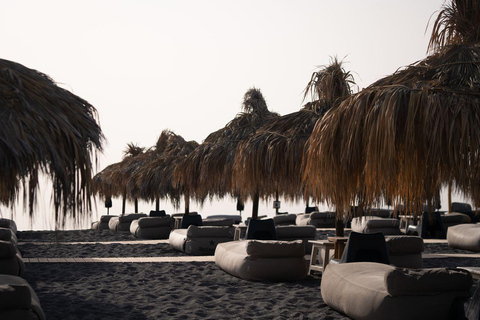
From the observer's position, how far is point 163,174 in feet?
66.4

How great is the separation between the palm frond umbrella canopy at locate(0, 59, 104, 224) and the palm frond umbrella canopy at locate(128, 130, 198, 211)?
543 inches

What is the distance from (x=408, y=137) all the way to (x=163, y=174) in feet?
50.2

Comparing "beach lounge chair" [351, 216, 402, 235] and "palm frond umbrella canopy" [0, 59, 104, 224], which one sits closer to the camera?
"palm frond umbrella canopy" [0, 59, 104, 224]

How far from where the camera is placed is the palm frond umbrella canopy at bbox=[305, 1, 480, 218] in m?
5.47

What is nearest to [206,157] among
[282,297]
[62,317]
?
[282,297]

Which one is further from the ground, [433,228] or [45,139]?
[45,139]

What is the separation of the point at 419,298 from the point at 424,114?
5.57 feet

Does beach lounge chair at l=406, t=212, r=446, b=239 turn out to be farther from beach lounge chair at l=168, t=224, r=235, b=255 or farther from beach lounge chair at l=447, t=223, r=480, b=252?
beach lounge chair at l=168, t=224, r=235, b=255

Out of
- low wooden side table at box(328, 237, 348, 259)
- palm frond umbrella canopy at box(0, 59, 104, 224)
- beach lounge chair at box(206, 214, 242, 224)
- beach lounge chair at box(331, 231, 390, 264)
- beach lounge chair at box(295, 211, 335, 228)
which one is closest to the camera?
palm frond umbrella canopy at box(0, 59, 104, 224)

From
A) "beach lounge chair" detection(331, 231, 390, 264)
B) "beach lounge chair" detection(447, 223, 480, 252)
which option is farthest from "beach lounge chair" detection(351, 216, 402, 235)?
"beach lounge chair" detection(331, 231, 390, 264)

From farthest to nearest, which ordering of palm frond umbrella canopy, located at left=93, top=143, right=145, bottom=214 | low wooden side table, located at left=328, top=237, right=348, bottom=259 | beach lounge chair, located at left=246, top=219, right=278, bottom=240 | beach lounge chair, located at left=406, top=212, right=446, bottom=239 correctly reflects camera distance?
1. palm frond umbrella canopy, located at left=93, top=143, right=145, bottom=214
2. beach lounge chair, located at left=406, top=212, right=446, bottom=239
3. beach lounge chair, located at left=246, top=219, right=278, bottom=240
4. low wooden side table, located at left=328, top=237, right=348, bottom=259

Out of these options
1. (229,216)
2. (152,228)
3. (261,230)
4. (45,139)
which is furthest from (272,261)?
(229,216)

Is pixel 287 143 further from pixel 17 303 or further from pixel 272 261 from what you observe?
pixel 17 303

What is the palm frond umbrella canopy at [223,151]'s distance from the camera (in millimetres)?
14781
